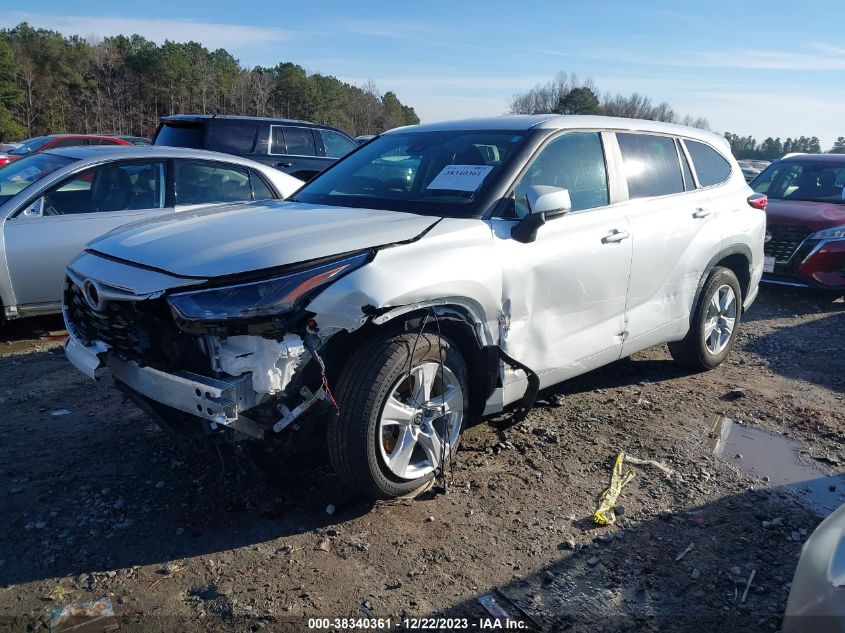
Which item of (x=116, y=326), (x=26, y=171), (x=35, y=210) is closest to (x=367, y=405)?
(x=116, y=326)

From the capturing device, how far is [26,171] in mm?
6133

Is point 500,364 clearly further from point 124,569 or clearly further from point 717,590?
point 124,569

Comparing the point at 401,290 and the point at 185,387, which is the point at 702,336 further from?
the point at 185,387

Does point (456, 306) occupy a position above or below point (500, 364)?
above

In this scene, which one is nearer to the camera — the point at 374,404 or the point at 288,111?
the point at 374,404

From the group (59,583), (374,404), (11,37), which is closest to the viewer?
(59,583)

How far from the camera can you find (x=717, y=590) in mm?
2889

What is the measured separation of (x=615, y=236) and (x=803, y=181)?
6.70m

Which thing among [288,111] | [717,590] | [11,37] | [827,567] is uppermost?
[11,37]

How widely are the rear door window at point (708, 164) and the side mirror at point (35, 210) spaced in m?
5.19

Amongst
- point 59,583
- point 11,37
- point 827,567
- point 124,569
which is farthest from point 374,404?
point 11,37

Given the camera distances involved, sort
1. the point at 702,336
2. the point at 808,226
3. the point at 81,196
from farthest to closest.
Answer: the point at 808,226 < the point at 81,196 < the point at 702,336

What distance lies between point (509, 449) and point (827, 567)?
2142 mm

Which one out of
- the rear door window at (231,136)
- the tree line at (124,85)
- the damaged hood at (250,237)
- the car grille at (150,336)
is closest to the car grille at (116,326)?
the car grille at (150,336)
